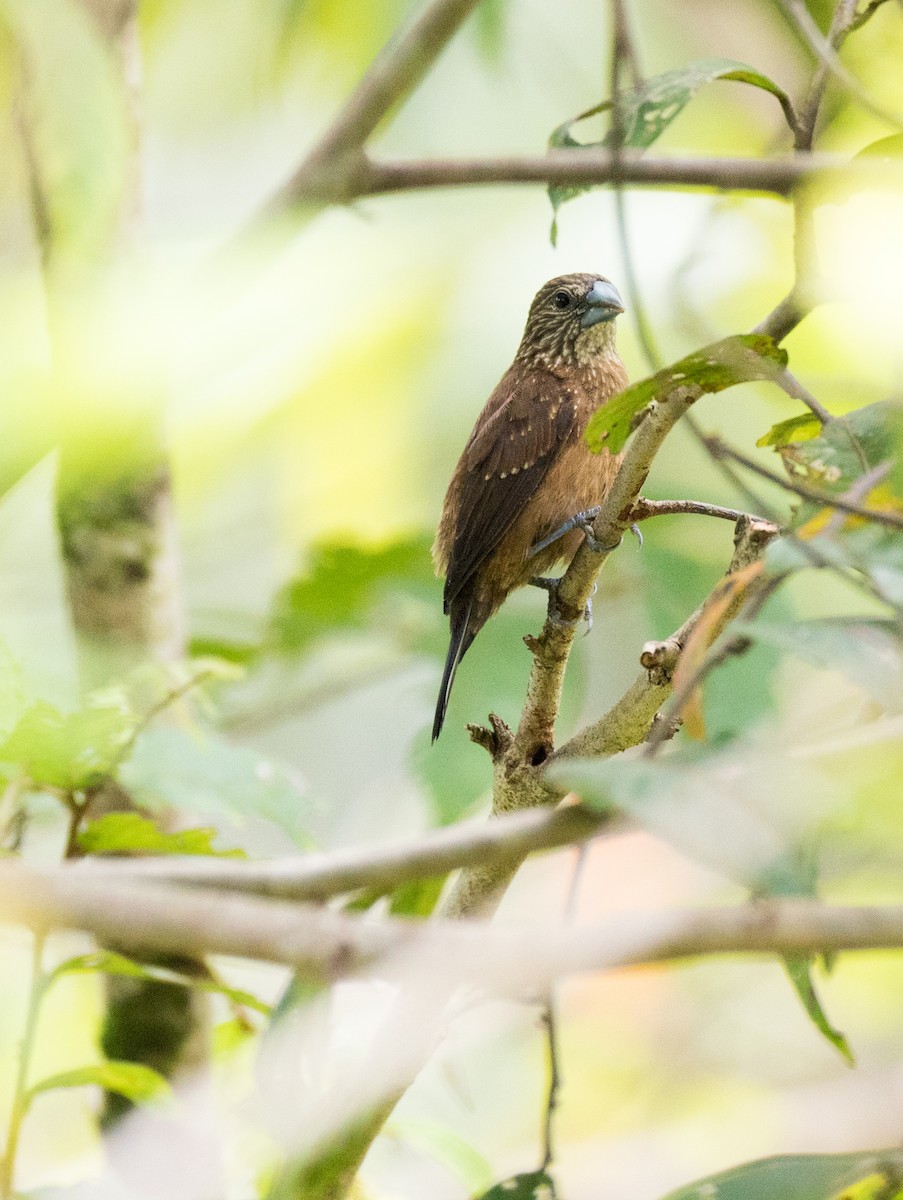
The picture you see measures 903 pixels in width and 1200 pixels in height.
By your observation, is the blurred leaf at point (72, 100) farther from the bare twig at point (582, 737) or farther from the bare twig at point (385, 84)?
the bare twig at point (582, 737)

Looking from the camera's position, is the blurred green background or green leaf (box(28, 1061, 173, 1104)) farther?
→ the blurred green background

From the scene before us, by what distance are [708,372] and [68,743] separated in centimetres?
98

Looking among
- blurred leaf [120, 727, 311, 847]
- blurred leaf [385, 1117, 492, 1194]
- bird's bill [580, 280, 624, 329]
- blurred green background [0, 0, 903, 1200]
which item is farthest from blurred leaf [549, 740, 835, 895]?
bird's bill [580, 280, 624, 329]

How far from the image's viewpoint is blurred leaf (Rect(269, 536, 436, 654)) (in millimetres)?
2967

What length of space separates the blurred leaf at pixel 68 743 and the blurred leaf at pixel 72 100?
3.05 feet

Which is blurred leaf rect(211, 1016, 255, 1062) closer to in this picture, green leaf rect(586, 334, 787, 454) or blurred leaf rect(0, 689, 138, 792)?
blurred leaf rect(0, 689, 138, 792)

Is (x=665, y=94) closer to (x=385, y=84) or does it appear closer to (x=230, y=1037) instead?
(x=385, y=84)

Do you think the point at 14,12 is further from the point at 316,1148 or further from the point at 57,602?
the point at 57,602

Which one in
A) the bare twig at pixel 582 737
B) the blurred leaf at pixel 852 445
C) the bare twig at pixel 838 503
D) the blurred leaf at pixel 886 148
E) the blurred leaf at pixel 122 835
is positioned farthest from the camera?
the blurred leaf at pixel 122 835

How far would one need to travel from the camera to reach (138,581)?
107 inches

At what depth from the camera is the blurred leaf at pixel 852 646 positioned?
105 cm

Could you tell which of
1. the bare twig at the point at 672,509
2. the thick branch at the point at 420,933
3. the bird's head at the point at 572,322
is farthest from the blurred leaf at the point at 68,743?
the bird's head at the point at 572,322

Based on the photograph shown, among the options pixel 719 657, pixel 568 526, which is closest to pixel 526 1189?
pixel 719 657

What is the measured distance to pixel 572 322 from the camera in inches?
123
